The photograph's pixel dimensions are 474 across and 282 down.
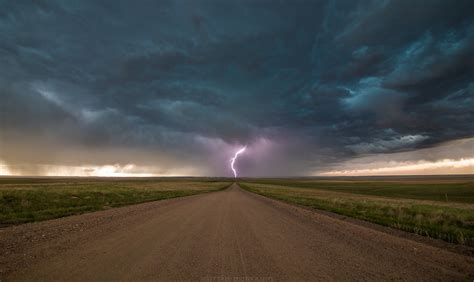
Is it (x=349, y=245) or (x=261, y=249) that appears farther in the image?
(x=349, y=245)

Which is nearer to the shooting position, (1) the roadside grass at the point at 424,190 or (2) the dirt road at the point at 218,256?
(2) the dirt road at the point at 218,256

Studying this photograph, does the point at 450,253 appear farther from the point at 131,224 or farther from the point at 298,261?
the point at 131,224

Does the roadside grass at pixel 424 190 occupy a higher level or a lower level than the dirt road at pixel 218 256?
lower

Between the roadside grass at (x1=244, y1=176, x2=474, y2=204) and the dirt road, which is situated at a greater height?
the dirt road

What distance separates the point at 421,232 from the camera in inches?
440

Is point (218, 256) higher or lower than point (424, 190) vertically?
higher

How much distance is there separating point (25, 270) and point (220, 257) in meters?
4.48

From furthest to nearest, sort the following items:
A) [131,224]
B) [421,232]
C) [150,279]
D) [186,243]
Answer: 1. [131,224]
2. [421,232]
3. [186,243]
4. [150,279]

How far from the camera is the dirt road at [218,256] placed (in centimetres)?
542

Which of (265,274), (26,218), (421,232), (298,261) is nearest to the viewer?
(265,274)

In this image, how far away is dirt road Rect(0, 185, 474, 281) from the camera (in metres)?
5.42

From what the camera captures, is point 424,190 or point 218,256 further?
point 424,190

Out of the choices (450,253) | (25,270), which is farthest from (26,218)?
(450,253)

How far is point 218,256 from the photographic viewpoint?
673 cm
